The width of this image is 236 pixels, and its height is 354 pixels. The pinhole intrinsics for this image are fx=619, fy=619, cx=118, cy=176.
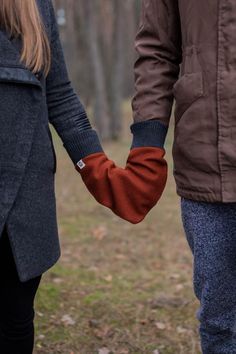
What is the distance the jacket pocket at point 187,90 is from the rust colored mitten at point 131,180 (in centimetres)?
20

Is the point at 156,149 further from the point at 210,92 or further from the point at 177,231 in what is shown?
the point at 177,231

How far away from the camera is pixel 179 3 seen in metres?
2.22

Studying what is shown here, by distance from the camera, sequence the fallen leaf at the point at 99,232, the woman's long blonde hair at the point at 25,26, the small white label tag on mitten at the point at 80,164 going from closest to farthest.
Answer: the woman's long blonde hair at the point at 25,26
the small white label tag on mitten at the point at 80,164
the fallen leaf at the point at 99,232

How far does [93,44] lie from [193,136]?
14.9 meters

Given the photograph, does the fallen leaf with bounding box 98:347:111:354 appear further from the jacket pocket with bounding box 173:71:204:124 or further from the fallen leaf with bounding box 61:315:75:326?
A: the jacket pocket with bounding box 173:71:204:124

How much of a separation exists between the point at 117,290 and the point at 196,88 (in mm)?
3124

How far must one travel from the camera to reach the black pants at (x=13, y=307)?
231 cm

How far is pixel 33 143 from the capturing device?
226cm

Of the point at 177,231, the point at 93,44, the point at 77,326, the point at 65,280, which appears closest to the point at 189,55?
the point at 77,326

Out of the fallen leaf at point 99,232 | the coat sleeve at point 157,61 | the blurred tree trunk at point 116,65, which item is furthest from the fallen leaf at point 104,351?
the blurred tree trunk at point 116,65

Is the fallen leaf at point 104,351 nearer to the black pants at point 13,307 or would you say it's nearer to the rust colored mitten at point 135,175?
the black pants at point 13,307

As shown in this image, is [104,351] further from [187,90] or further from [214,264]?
[187,90]

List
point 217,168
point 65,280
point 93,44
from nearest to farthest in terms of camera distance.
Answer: point 217,168 < point 65,280 < point 93,44

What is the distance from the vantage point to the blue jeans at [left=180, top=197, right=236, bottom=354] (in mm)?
2197
